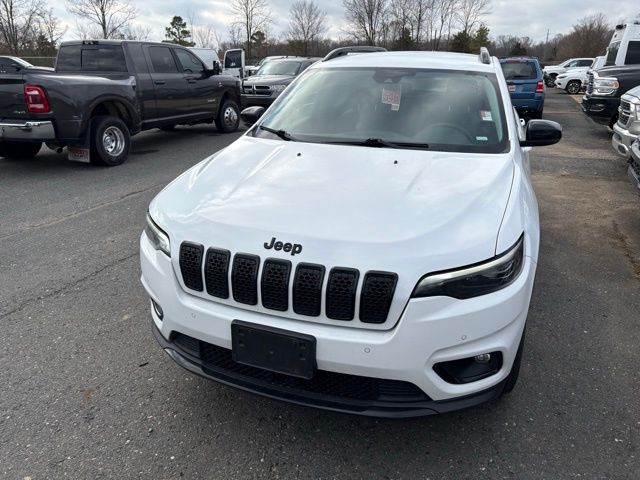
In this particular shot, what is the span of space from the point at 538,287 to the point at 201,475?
293 cm

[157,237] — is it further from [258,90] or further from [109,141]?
[258,90]

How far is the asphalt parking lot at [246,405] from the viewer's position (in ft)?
7.27

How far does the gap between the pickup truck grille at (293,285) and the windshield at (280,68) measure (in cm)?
1334

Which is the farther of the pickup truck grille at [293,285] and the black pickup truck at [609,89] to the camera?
the black pickup truck at [609,89]

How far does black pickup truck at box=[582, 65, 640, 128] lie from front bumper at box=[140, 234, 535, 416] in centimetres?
985

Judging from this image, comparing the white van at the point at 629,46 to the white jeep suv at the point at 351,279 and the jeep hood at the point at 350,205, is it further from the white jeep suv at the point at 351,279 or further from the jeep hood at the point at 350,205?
the white jeep suv at the point at 351,279

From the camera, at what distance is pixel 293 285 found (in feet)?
6.46

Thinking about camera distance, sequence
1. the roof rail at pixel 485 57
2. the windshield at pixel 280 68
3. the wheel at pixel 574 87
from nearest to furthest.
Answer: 1. the roof rail at pixel 485 57
2. the windshield at pixel 280 68
3. the wheel at pixel 574 87

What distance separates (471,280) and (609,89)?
33.4 ft

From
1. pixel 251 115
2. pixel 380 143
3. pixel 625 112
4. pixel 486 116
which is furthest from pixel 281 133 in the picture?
pixel 625 112

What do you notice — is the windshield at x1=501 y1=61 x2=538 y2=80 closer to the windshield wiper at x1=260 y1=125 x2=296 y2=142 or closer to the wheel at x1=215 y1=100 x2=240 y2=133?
the wheel at x1=215 y1=100 x2=240 y2=133

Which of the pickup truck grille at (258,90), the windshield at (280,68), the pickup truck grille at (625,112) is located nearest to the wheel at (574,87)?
the windshield at (280,68)

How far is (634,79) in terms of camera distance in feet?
32.8

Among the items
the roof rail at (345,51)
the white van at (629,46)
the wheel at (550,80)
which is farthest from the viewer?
the wheel at (550,80)
